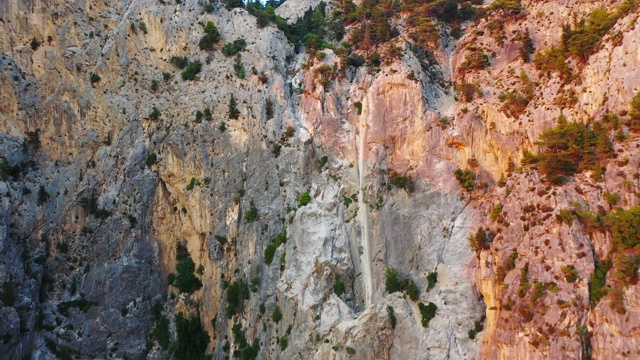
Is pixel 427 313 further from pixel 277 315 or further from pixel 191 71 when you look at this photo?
pixel 191 71

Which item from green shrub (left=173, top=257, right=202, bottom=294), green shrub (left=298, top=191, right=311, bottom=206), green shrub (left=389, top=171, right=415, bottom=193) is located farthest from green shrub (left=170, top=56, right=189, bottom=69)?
green shrub (left=389, top=171, right=415, bottom=193)

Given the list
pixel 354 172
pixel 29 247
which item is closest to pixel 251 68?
pixel 354 172

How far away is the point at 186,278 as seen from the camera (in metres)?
42.9

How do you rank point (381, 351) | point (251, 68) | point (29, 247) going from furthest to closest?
point (251, 68) < point (29, 247) < point (381, 351)

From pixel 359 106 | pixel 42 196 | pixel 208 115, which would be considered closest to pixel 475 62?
pixel 359 106

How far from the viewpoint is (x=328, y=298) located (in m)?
35.3

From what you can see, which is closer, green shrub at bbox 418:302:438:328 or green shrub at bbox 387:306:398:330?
green shrub at bbox 418:302:438:328

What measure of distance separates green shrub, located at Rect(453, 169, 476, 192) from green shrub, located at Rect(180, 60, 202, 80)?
2706cm

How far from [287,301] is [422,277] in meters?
10.00

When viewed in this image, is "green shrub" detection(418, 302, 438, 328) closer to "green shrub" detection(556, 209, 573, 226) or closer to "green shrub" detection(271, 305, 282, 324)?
"green shrub" detection(556, 209, 573, 226)

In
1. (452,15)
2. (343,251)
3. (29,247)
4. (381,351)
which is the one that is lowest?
(381,351)

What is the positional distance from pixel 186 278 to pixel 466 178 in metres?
24.7

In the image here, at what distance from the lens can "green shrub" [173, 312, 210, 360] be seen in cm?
4047

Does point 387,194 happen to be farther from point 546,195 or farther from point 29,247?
point 29,247
